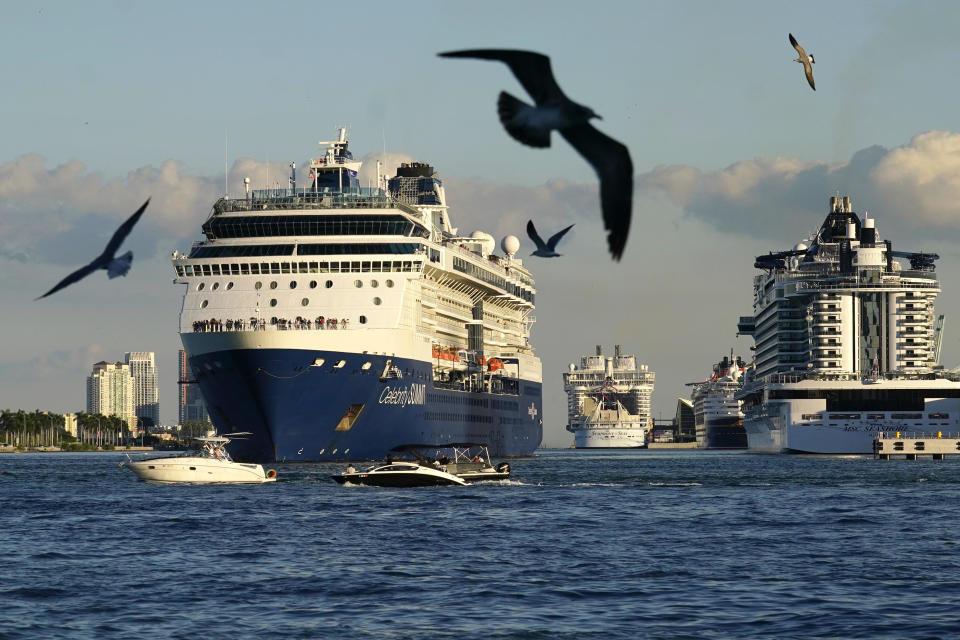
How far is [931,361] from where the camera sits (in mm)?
147625

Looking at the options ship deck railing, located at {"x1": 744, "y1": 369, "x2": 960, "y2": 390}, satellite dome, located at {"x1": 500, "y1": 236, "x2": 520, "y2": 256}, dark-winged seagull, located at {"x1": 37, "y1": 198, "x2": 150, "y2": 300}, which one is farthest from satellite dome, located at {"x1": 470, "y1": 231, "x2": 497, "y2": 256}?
dark-winged seagull, located at {"x1": 37, "y1": 198, "x2": 150, "y2": 300}

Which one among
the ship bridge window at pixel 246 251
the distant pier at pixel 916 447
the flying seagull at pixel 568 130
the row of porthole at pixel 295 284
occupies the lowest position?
the distant pier at pixel 916 447

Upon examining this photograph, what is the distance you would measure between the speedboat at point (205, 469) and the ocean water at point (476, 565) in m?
4.19

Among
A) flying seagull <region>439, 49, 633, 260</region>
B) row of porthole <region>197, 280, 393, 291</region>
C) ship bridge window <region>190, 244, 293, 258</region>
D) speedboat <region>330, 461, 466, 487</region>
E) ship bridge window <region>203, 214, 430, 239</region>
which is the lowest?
speedboat <region>330, 461, 466, 487</region>

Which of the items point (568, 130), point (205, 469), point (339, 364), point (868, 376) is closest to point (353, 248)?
point (339, 364)

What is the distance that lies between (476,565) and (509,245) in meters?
96.5

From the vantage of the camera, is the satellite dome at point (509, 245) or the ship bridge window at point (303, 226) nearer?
the ship bridge window at point (303, 226)

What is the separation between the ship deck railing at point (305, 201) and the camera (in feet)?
289

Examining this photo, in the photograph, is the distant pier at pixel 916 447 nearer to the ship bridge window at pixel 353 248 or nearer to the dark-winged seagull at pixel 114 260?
the ship bridge window at pixel 353 248

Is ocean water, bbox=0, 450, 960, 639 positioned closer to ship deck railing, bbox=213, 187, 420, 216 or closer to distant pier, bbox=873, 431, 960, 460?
ship deck railing, bbox=213, 187, 420, 216

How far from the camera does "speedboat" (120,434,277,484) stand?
70562 mm

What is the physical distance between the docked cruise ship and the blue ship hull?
209ft

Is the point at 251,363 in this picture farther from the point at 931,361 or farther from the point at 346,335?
the point at 931,361

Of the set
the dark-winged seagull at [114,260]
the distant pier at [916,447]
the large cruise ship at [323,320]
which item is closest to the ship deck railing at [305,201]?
the large cruise ship at [323,320]
